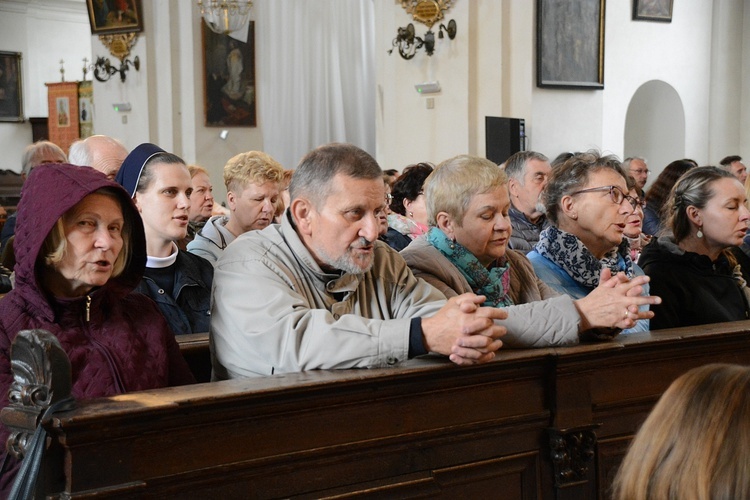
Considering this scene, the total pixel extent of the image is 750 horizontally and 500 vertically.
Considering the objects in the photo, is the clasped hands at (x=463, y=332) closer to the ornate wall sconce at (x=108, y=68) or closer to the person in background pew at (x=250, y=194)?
the person in background pew at (x=250, y=194)

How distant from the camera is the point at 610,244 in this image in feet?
12.2

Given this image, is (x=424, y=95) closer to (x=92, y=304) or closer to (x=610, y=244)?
(x=610, y=244)

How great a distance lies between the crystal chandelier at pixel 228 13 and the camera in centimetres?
992

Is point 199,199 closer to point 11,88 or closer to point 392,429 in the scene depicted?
point 392,429

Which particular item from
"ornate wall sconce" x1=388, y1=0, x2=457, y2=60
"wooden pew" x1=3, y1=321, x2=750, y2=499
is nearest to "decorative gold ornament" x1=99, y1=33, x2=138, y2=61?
"ornate wall sconce" x1=388, y1=0, x2=457, y2=60

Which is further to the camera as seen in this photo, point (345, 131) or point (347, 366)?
point (345, 131)

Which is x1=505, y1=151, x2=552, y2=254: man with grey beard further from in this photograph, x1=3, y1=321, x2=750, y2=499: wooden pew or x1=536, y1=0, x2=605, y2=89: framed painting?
x1=536, y1=0, x2=605, y2=89: framed painting

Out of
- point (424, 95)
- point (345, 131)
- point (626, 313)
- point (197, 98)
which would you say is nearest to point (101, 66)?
point (197, 98)

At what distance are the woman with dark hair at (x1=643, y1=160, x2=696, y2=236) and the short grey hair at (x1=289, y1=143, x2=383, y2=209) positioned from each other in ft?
15.1

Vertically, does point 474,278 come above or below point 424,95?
below

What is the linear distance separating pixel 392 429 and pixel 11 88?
16630 millimetres

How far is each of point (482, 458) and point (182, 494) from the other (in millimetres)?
781

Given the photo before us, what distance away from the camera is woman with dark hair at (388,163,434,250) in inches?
224

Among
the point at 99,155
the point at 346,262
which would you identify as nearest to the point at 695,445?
the point at 346,262
